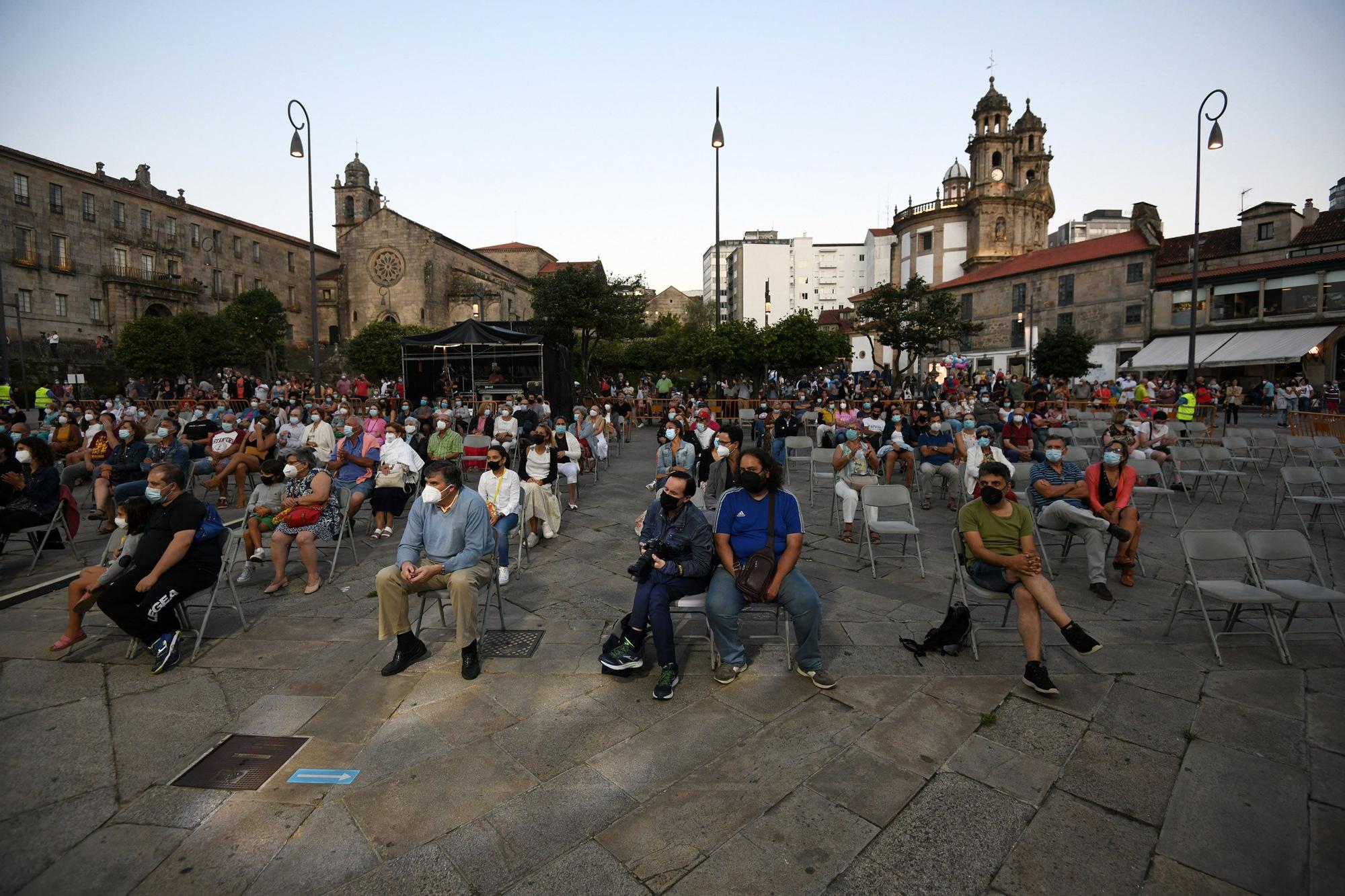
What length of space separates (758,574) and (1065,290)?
46.3 metres

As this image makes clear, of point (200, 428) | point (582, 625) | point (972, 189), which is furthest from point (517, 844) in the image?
point (972, 189)

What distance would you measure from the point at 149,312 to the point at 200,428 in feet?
151

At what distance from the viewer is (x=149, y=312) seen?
1801 inches

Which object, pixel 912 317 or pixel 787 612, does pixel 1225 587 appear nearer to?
pixel 787 612

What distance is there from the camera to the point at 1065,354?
108 feet

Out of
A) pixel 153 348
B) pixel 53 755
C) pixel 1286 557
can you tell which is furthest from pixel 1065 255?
pixel 153 348

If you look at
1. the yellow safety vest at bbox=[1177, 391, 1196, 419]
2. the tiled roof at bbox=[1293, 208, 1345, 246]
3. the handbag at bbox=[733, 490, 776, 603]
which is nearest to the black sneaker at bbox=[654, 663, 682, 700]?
the handbag at bbox=[733, 490, 776, 603]

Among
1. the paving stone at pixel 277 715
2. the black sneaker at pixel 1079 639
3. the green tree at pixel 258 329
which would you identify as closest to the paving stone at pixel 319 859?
the paving stone at pixel 277 715

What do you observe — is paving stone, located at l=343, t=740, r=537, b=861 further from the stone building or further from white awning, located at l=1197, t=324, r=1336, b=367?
the stone building

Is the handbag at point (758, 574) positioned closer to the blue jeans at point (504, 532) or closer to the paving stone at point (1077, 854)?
the paving stone at point (1077, 854)

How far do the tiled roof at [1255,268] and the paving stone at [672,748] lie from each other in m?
41.6

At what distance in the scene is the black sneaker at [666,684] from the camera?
13.0 ft

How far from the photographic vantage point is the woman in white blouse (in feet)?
20.9

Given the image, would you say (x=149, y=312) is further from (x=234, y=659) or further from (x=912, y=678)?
(x=912, y=678)
